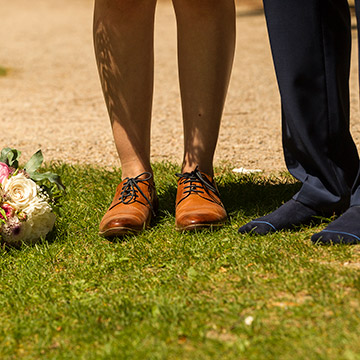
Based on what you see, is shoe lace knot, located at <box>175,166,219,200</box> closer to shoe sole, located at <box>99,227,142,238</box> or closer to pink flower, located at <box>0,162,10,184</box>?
shoe sole, located at <box>99,227,142,238</box>

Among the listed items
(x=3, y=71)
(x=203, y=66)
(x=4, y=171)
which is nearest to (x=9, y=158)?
(x=4, y=171)

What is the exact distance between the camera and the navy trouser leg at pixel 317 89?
2287 mm

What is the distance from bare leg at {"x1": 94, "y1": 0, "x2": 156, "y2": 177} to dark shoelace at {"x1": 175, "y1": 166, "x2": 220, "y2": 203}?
23 centimetres

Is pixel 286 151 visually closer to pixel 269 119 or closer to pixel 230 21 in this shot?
pixel 230 21

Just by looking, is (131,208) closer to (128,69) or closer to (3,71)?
(128,69)

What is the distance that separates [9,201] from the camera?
2613 mm

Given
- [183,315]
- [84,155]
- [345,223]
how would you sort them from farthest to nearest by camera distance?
[84,155] < [345,223] < [183,315]

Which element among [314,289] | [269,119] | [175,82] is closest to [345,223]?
[314,289]

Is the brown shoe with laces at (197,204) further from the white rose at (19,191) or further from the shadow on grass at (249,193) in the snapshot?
the white rose at (19,191)

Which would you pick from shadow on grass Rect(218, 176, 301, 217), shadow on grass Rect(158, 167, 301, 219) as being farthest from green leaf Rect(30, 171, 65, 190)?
shadow on grass Rect(218, 176, 301, 217)

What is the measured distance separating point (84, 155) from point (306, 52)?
7.80 feet

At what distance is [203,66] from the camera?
8.81 feet

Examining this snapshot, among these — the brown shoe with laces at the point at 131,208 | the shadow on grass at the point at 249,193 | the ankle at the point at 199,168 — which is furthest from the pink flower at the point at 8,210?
the ankle at the point at 199,168

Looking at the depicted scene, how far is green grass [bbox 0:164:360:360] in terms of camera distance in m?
1.70
